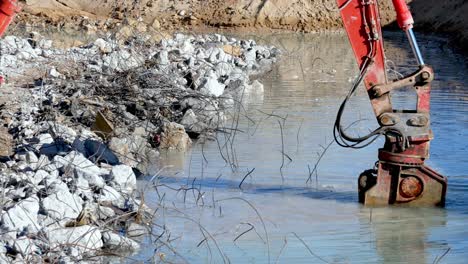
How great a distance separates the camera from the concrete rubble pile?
625 cm

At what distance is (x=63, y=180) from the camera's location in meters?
7.19

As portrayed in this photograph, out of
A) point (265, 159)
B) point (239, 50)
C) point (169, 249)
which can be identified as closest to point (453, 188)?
point (265, 159)

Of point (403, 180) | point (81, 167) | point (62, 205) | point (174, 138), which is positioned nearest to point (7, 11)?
point (62, 205)

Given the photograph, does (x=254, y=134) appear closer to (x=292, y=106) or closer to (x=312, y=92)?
(x=292, y=106)

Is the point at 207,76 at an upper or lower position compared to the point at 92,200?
upper

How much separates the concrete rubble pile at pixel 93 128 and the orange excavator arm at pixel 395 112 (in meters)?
1.84

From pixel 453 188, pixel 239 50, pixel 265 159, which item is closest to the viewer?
pixel 453 188

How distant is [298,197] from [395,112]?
3.82 ft

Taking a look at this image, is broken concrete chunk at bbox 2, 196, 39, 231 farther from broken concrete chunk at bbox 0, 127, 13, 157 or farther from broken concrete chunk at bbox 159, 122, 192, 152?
broken concrete chunk at bbox 159, 122, 192, 152

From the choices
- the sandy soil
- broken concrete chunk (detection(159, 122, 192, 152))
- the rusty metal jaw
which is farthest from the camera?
the sandy soil

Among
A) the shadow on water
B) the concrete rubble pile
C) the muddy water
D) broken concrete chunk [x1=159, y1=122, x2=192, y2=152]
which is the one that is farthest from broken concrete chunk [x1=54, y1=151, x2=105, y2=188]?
broken concrete chunk [x1=159, y1=122, x2=192, y2=152]

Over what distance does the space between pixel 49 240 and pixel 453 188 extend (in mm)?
3775

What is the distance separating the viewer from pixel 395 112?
7.47 m

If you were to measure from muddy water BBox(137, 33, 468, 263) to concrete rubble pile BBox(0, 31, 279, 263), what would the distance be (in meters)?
0.32
